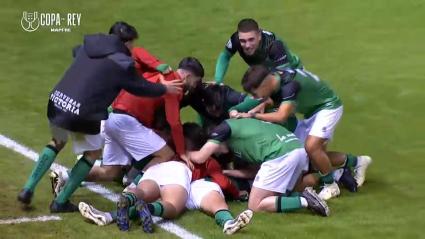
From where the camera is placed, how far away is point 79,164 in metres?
7.43

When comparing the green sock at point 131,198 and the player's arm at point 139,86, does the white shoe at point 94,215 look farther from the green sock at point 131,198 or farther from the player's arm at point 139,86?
the player's arm at point 139,86

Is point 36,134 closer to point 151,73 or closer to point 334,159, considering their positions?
point 151,73

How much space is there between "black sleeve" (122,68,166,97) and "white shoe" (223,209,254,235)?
1.18m

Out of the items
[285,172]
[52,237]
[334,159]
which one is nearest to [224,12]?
[334,159]

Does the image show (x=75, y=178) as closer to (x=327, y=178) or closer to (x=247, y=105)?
(x=247, y=105)

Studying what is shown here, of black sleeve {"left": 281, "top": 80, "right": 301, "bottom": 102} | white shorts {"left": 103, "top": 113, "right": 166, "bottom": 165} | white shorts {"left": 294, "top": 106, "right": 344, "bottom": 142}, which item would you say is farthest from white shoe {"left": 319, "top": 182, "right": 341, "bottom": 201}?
white shorts {"left": 103, "top": 113, "right": 166, "bottom": 165}

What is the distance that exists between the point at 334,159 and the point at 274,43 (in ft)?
4.10

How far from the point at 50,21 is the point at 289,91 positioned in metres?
8.46

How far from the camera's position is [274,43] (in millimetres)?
8938

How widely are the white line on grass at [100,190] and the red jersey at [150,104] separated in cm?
72

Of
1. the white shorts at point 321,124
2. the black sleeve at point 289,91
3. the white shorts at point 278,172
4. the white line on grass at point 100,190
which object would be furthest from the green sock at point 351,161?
the white line on grass at point 100,190

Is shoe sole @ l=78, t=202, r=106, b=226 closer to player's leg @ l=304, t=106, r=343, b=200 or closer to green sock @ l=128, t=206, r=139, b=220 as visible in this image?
green sock @ l=128, t=206, r=139, b=220

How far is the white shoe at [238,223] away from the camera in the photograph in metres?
6.93

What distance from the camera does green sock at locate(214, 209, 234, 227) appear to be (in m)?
7.18
